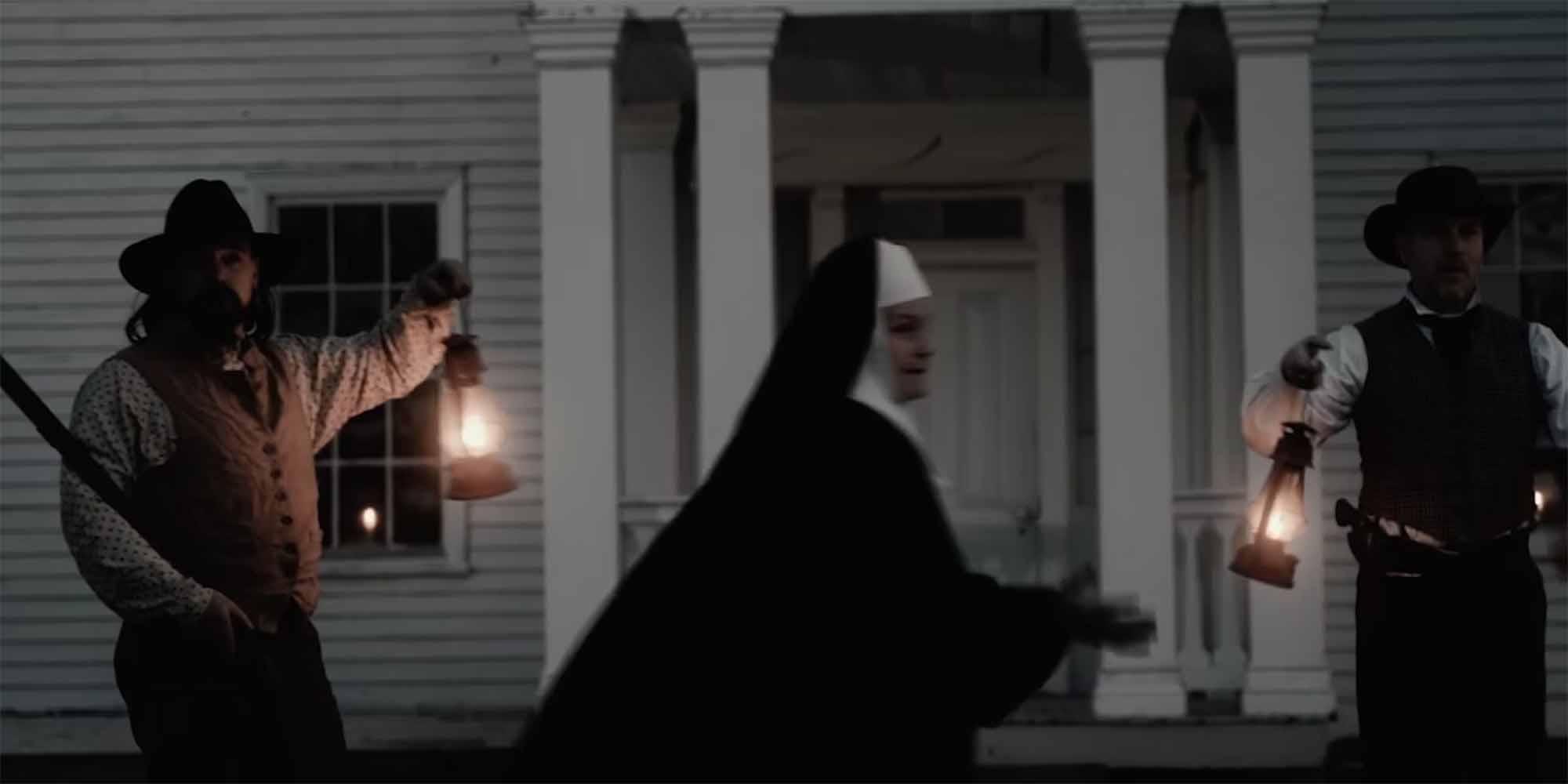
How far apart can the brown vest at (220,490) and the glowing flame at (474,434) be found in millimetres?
685

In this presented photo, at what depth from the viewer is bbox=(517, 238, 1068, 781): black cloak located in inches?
154

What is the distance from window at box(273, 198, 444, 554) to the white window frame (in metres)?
0.06

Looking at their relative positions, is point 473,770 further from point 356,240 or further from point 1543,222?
point 1543,222

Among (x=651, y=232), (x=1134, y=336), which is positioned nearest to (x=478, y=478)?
(x=1134, y=336)

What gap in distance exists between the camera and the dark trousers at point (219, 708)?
5.39 metres

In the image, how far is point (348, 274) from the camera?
1189cm

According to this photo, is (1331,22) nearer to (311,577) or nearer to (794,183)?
(794,183)

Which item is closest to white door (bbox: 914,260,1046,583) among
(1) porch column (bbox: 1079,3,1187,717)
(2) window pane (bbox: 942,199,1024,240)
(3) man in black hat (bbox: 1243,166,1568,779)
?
(2) window pane (bbox: 942,199,1024,240)

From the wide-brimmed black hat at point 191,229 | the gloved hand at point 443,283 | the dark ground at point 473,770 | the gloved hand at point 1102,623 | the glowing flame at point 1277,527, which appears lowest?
the dark ground at point 473,770

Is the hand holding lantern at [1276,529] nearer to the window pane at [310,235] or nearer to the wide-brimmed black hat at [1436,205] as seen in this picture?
the wide-brimmed black hat at [1436,205]

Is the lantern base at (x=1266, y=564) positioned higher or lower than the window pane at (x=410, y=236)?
lower

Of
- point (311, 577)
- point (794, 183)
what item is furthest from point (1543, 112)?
point (311, 577)

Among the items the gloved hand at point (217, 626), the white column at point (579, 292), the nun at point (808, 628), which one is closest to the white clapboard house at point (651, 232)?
the white column at point (579, 292)

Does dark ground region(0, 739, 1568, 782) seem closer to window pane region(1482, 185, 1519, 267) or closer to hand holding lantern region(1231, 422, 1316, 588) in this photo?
window pane region(1482, 185, 1519, 267)
